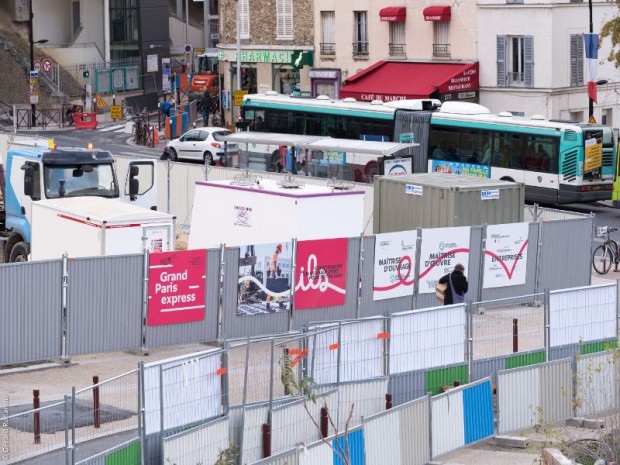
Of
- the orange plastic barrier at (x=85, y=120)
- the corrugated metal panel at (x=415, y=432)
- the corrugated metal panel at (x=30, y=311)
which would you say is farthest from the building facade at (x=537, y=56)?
the corrugated metal panel at (x=415, y=432)

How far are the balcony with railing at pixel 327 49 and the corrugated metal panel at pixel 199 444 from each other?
48.7 m

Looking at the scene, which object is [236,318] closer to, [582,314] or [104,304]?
[104,304]

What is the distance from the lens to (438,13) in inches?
2282

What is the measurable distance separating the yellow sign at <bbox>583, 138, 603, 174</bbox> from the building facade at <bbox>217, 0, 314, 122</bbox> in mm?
24635

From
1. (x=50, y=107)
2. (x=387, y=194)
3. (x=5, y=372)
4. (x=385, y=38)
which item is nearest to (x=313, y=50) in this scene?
(x=385, y=38)

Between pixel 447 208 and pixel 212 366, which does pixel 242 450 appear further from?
pixel 447 208

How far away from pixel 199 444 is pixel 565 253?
47.3 feet

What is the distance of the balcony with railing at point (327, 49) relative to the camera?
6372 cm

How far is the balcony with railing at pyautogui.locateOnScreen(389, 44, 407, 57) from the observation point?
60.2 meters

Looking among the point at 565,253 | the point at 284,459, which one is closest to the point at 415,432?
the point at 284,459

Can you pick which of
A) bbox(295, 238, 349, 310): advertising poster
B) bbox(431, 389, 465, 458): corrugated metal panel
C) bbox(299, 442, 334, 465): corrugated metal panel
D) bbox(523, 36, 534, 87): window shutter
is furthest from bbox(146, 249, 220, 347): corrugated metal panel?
bbox(523, 36, 534, 87): window shutter

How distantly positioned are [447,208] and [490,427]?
11201 millimetres

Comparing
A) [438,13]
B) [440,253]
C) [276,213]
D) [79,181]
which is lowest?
[440,253]

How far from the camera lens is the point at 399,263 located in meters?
26.0
